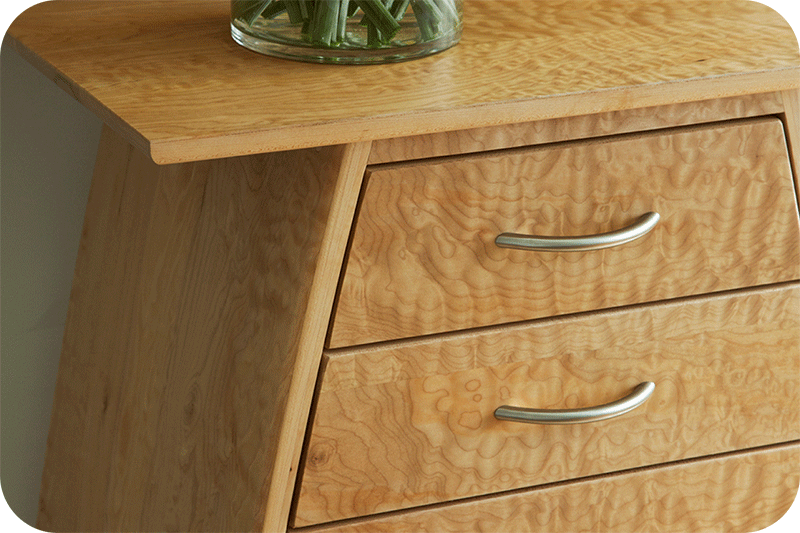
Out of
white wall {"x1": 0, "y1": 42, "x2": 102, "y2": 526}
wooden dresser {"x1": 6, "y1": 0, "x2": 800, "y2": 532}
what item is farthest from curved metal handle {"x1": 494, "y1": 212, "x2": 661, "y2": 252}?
white wall {"x1": 0, "y1": 42, "x2": 102, "y2": 526}

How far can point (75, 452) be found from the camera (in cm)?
130

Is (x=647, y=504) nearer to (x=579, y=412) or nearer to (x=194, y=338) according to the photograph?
(x=579, y=412)

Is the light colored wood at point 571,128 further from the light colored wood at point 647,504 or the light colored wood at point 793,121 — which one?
the light colored wood at point 647,504

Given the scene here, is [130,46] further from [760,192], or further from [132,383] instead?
[760,192]

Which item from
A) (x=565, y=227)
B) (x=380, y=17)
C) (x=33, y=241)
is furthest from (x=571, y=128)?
(x=33, y=241)

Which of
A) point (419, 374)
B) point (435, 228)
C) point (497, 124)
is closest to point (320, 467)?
point (419, 374)

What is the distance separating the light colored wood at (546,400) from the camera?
0.93 meters

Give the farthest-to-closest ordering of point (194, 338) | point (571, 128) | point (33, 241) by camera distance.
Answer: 1. point (33, 241)
2. point (194, 338)
3. point (571, 128)

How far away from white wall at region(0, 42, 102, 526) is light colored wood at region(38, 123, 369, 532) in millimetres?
23

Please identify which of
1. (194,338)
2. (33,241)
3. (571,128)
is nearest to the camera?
(571,128)

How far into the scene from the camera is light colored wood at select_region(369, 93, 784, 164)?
2.86 ft

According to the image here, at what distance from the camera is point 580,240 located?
93 cm

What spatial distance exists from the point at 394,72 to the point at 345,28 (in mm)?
64

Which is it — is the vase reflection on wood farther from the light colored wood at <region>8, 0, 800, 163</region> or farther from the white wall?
the white wall
